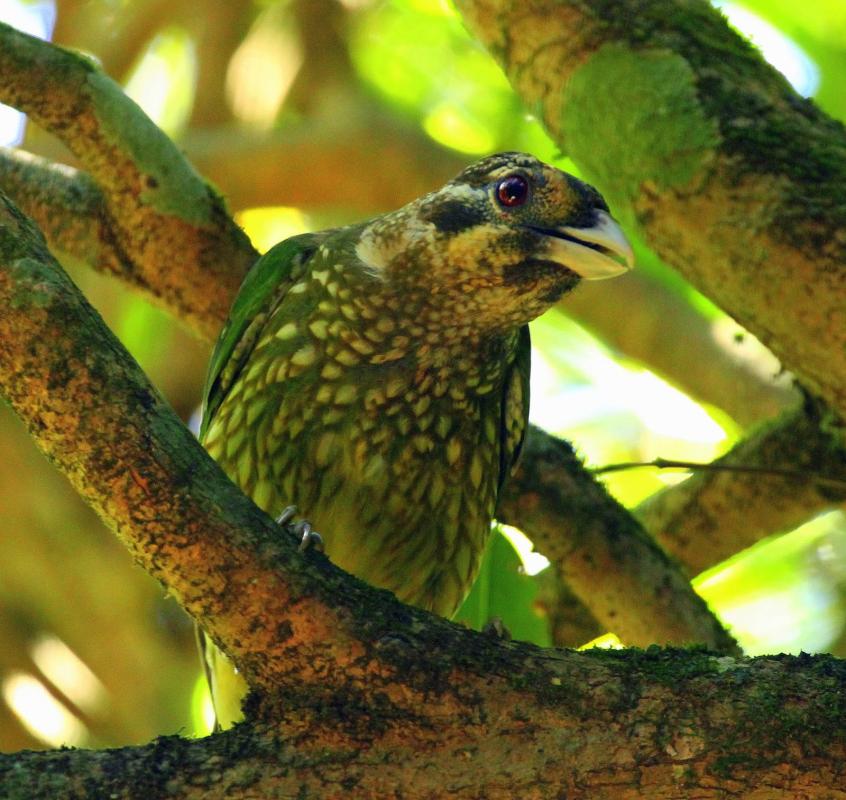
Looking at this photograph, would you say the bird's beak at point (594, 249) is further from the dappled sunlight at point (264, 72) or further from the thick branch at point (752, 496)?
the dappled sunlight at point (264, 72)

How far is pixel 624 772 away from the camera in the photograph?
255cm

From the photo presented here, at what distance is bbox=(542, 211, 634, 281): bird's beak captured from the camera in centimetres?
358

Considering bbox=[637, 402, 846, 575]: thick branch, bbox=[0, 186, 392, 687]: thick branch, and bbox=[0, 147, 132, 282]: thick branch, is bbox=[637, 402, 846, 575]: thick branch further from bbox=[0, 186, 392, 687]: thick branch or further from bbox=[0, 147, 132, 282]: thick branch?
bbox=[0, 186, 392, 687]: thick branch

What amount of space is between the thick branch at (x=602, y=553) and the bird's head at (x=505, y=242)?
770 millimetres

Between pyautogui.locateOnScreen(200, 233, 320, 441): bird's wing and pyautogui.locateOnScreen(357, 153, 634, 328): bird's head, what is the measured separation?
0.46 metres

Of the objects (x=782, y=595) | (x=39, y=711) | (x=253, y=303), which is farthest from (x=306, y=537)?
(x=39, y=711)

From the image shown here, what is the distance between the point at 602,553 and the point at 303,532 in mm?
1515

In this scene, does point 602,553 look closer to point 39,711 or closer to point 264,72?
point 39,711

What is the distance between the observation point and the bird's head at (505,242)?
3684 mm

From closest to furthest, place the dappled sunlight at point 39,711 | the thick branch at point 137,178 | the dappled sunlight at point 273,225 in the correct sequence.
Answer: the thick branch at point 137,178 < the dappled sunlight at point 39,711 < the dappled sunlight at point 273,225

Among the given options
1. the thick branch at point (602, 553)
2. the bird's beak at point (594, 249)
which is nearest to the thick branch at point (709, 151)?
the bird's beak at point (594, 249)

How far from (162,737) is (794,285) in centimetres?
191

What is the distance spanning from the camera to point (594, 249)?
12.0ft

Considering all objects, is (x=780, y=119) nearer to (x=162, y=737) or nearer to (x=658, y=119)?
(x=658, y=119)
